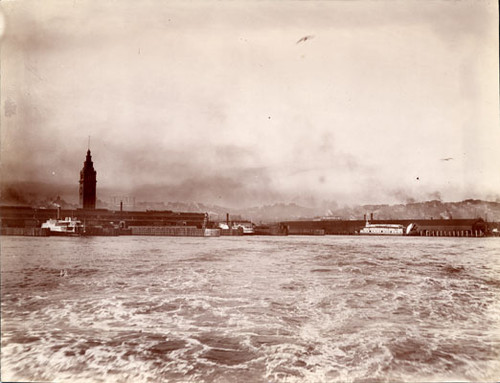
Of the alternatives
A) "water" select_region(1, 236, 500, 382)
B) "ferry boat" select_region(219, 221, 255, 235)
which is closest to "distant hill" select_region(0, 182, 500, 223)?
"ferry boat" select_region(219, 221, 255, 235)

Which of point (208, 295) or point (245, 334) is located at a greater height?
point (208, 295)

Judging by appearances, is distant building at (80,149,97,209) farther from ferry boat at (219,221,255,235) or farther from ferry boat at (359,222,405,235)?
ferry boat at (359,222,405,235)

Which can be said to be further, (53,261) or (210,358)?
(53,261)

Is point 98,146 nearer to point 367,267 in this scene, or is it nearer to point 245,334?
point 245,334

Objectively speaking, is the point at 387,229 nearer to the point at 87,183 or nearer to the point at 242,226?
the point at 242,226

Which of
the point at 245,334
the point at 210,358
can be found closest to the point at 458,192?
the point at 245,334

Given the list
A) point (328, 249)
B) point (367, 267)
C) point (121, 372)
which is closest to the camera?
point (121, 372)
